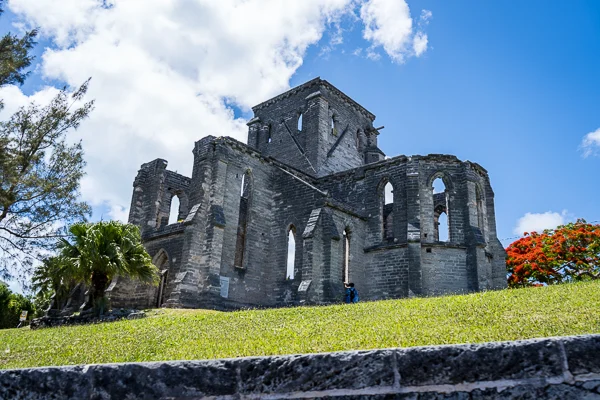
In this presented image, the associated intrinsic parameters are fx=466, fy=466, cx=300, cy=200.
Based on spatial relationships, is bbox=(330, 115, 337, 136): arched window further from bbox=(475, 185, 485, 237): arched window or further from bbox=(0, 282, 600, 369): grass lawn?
bbox=(0, 282, 600, 369): grass lawn

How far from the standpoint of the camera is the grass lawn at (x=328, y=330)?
278 inches

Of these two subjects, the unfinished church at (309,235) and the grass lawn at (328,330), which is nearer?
the grass lawn at (328,330)

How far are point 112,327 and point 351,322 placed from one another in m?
7.53

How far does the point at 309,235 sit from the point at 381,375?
16.7m

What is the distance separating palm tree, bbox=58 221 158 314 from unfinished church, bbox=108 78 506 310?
2094 millimetres

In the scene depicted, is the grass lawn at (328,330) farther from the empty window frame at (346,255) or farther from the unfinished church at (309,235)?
the empty window frame at (346,255)

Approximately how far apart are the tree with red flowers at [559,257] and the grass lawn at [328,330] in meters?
13.9

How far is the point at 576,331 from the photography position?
679 cm

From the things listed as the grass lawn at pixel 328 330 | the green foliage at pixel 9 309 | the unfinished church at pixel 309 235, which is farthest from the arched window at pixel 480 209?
the green foliage at pixel 9 309

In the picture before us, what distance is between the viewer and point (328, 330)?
8.86 meters

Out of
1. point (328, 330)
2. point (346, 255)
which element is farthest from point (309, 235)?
point (328, 330)

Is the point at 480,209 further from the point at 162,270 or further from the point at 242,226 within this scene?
the point at 162,270

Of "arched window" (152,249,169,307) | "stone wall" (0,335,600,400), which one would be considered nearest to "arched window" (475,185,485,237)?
"arched window" (152,249,169,307)

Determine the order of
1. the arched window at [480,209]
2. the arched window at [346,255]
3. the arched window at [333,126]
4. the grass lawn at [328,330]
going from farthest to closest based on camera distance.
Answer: the arched window at [333,126] → the arched window at [480,209] → the arched window at [346,255] → the grass lawn at [328,330]
